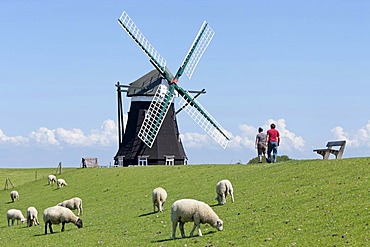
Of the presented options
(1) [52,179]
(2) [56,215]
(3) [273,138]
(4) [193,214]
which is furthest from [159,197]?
(1) [52,179]

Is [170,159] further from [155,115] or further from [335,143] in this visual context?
[335,143]

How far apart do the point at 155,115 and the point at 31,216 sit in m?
31.5

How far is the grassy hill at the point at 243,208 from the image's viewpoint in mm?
21016

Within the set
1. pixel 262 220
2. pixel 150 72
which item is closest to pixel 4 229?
pixel 262 220

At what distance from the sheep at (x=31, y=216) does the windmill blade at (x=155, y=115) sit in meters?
30.5

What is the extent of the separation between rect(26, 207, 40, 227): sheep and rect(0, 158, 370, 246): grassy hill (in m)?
0.60

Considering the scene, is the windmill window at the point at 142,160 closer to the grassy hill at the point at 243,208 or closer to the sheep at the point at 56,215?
the grassy hill at the point at 243,208

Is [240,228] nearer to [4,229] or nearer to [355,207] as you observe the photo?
[355,207]

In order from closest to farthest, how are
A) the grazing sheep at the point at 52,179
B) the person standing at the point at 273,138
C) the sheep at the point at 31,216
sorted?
the sheep at the point at 31,216 < the person standing at the point at 273,138 < the grazing sheep at the point at 52,179

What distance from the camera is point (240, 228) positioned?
2314 cm

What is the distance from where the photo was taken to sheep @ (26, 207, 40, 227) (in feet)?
116

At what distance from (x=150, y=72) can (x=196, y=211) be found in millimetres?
47708

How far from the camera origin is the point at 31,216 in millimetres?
35344

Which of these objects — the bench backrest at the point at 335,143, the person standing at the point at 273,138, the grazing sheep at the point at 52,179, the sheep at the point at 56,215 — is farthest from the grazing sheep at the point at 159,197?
the grazing sheep at the point at 52,179
